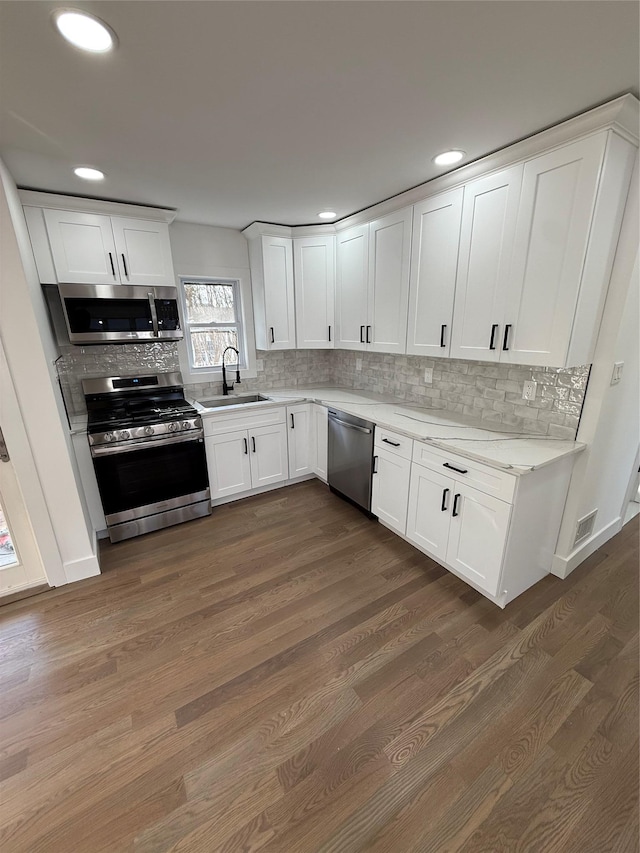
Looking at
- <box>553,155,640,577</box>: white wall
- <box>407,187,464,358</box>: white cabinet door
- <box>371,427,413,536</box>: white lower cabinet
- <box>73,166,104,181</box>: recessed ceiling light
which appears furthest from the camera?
<box>371,427,413,536</box>: white lower cabinet

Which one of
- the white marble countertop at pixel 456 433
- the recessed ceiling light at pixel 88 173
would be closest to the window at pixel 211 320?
the white marble countertop at pixel 456 433

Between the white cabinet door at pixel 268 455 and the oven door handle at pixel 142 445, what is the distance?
54 centimetres

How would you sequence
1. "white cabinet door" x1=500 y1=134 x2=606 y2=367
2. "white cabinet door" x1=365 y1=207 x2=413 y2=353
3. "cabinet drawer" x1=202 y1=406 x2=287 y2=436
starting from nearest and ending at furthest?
"white cabinet door" x1=500 y1=134 x2=606 y2=367 < "white cabinet door" x1=365 y1=207 x2=413 y2=353 < "cabinet drawer" x1=202 y1=406 x2=287 y2=436

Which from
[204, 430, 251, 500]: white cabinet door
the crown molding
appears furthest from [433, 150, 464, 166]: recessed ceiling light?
[204, 430, 251, 500]: white cabinet door

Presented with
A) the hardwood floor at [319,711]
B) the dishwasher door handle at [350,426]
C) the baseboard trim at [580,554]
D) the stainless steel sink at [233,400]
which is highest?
the stainless steel sink at [233,400]

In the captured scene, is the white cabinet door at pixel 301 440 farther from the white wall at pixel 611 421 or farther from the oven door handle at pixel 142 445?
the white wall at pixel 611 421

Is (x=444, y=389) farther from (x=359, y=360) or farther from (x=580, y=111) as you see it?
(x=580, y=111)

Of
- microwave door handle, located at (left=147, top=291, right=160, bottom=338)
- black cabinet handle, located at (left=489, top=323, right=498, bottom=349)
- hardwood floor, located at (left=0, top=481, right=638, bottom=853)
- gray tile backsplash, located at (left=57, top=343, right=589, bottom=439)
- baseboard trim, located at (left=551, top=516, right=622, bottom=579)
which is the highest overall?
microwave door handle, located at (left=147, top=291, right=160, bottom=338)

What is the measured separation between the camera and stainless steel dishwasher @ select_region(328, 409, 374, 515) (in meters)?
2.84

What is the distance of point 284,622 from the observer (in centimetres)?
201

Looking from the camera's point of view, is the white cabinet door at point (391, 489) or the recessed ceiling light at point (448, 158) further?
the white cabinet door at point (391, 489)

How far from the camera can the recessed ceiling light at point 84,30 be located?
1.04 meters

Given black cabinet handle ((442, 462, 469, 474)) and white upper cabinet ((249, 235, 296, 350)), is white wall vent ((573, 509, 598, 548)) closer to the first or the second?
black cabinet handle ((442, 462, 469, 474))

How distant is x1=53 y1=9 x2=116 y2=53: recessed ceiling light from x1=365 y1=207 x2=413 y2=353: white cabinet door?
6.48ft
